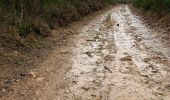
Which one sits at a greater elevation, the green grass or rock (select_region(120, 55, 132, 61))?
the green grass

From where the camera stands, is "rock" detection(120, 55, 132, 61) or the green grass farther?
the green grass

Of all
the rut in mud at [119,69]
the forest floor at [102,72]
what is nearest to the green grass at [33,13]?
the forest floor at [102,72]

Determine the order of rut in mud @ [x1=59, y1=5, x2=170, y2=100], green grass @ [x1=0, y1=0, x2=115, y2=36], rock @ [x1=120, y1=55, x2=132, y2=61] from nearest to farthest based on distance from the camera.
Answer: rut in mud @ [x1=59, y1=5, x2=170, y2=100], rock @ [x1=120, y1=55, x2=132, y2=61], green grass @ [x1=0, y1=0, x2=115, y2=36]

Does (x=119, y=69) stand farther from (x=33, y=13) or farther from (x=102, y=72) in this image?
(x=33, y=13)

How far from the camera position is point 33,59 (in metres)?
7.70

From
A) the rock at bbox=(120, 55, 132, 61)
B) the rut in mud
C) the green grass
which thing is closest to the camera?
the rut in mud

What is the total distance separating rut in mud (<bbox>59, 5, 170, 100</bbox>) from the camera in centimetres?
547

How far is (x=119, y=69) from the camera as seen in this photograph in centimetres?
686

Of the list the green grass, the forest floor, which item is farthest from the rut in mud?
the green grass

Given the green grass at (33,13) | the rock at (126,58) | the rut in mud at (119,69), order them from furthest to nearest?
the green grass at (33,13) < the rock at (126,58) < the rut in mud at (119,69)

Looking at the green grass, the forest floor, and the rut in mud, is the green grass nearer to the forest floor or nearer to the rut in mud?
the forest floor

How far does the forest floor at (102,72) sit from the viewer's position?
550 cm

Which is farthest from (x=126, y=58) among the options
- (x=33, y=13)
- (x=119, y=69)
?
(x=33, y=13)

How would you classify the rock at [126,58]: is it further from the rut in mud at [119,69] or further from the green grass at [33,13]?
the green grass at [33,13]
